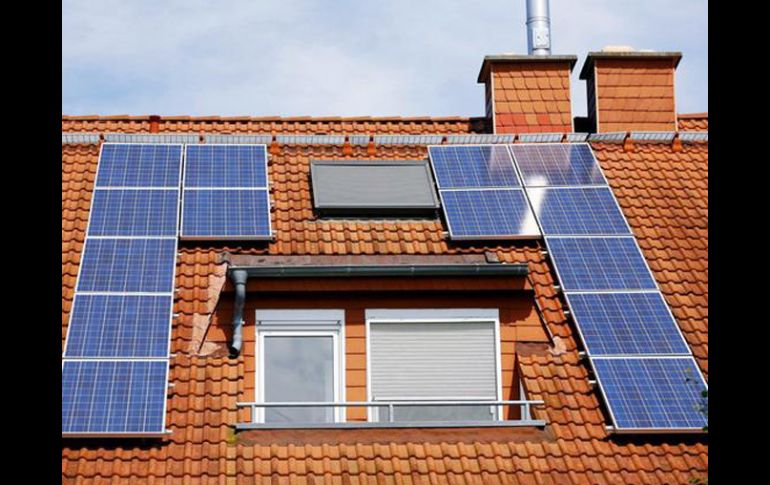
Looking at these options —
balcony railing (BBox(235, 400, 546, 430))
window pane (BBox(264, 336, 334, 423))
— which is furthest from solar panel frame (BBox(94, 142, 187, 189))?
balcony railing (BBox(235, 400, 546, 430))

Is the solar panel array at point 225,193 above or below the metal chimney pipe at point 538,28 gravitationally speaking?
below

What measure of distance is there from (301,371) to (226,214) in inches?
114

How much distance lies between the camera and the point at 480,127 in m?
19.9

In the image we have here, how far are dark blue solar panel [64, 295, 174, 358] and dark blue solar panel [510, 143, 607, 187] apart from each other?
5721 mm

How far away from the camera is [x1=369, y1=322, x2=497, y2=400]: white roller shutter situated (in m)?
13.8

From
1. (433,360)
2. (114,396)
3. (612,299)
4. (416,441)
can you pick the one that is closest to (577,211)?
(612,299)

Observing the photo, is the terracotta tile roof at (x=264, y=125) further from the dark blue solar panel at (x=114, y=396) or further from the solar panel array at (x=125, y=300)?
the dark blue solar panel at (x=114, y=396)

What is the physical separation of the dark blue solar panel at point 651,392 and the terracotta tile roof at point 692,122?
7150mm

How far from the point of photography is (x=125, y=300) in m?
13.9

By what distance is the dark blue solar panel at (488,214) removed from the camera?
50.8 ft

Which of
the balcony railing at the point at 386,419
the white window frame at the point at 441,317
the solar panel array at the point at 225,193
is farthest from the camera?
the solar panel array at the point at 225,193

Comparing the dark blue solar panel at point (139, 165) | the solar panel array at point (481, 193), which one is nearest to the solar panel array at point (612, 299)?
the solar panel array at point (481, 193)
